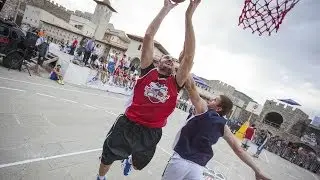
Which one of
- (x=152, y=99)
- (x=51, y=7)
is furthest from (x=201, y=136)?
(x=51, y=7)

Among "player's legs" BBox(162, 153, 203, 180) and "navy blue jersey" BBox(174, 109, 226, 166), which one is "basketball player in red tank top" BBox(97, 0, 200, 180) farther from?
"player's legs" BBox(162, 153, 203, 180)

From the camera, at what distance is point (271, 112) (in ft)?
175

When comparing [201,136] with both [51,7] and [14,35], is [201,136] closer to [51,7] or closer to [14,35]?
[14,35]

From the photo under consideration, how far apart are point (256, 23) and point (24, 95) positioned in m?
7.95

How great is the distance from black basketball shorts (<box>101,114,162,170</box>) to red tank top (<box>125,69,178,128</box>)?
9 cm

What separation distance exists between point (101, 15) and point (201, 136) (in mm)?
65355

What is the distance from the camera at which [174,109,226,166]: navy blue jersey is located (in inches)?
150

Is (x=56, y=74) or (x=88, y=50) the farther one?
(x=88, y=50)

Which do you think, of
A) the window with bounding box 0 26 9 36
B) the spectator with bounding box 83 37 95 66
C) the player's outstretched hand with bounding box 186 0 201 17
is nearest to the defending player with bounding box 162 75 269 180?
the player's outstretched hand with bounding box 186 0 201 17

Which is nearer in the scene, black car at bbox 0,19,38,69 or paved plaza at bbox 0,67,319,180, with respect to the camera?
paved plaza at bbox 0,67,319,180

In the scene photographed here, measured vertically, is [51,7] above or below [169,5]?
above

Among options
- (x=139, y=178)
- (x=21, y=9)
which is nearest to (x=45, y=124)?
(x=139, y=178)

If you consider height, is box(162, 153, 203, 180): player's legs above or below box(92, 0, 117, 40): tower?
below

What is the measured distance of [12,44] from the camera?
14.3m
